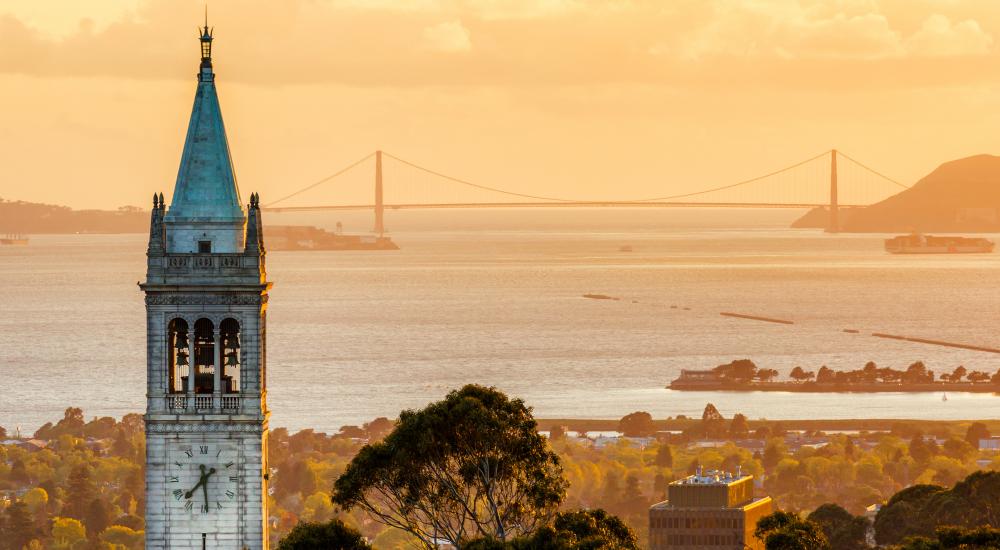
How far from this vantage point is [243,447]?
46.1 meters

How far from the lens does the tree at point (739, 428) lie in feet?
481

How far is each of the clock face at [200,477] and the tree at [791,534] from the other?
1136cm

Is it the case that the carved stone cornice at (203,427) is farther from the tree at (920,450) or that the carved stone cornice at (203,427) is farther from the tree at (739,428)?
the tree at (739,428)

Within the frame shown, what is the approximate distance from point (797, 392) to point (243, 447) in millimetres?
152566

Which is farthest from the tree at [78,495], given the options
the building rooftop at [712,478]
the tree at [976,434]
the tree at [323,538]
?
the tree at [323,538]

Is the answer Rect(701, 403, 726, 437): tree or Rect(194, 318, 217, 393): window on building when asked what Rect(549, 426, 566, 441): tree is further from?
Rect(194, 318, 217, 393): window on building

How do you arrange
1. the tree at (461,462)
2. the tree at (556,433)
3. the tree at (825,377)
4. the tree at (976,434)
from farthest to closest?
the tree at (825,377) → the tree at (976,434) → the tree at (556,433) → the tree at (461,462)

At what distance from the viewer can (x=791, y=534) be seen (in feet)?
160

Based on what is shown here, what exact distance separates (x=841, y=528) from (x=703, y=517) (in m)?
26.6

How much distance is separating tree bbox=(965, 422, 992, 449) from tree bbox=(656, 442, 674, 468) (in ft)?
67.7

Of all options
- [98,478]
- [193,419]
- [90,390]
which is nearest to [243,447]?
[193,419]

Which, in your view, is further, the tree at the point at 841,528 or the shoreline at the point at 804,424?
the shoreline at the point at 804,424

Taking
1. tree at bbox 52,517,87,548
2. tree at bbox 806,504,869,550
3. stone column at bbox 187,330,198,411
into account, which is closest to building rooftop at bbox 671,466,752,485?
tree at bbox 806,504,869,550

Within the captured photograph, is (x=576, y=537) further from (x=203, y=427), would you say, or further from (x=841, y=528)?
(x=841, y=528)
